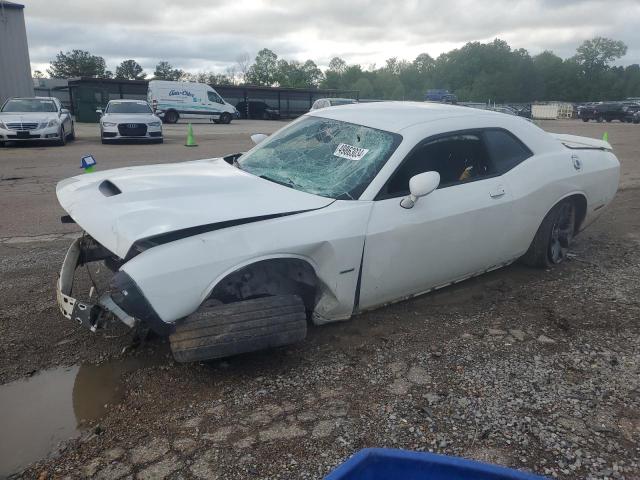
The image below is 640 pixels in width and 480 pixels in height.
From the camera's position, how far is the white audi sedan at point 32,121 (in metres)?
15.0

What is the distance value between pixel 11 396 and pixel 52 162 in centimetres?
1091

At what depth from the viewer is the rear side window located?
4.29 meters

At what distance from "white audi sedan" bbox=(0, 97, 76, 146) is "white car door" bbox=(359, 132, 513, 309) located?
14.6 metres

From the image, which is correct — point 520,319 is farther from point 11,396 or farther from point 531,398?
point 11,396

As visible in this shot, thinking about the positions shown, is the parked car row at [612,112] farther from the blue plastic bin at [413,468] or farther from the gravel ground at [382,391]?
the blue plastic bin at [413,468]

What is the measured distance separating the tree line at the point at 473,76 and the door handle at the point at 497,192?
82.5 meters

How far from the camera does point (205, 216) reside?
3.00 m

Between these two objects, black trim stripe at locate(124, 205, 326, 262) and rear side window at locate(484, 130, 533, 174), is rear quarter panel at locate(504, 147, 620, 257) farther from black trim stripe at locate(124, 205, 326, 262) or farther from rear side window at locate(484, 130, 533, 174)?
black trim stripe at locate(124, 205, 326, 262)

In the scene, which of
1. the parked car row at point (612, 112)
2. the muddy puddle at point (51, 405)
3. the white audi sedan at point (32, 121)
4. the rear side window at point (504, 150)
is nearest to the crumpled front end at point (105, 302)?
the muddy puddle at point (51, 405)

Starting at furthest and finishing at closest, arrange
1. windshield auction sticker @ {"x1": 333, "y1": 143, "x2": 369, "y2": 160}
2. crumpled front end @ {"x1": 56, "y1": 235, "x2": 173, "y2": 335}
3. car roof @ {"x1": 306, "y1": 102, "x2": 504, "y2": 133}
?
car roof @ {"x1": 306, "y1": 102, "x2": 504, "y2": 133}, windshield auction sticker @ {"x1": 333, "y1": 143, "x2": 369, "y2": 160}, crumpled front end @ {"x1": 56, "y1": 235, "x2": 173, "y2": 335}

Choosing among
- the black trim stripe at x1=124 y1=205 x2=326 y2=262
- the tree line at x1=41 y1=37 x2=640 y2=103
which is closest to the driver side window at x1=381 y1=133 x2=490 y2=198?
the black trim stripe at x1=124 y1=205 x2=326 y2=262

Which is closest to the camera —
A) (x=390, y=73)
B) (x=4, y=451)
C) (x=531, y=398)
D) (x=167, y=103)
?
(x=4, y=451)

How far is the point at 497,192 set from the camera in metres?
4.11

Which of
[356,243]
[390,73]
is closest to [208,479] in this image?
[356,243]
